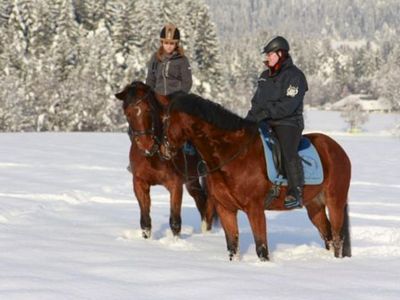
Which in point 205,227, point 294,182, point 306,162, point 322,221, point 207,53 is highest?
point 207,53

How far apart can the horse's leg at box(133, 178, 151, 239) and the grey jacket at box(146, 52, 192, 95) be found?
4.45 ft

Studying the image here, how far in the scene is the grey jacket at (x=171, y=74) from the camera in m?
8.21

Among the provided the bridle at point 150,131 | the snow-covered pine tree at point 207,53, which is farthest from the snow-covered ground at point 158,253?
the snow-covered pine tree at point 207,53

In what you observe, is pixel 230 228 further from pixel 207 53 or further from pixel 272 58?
pixel 207 53

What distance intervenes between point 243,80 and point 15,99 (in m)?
79.0

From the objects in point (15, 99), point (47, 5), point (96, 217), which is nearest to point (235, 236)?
point (96, 217)

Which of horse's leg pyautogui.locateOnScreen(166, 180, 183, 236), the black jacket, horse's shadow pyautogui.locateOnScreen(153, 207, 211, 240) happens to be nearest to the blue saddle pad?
the black jacket

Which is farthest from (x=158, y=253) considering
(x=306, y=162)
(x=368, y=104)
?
(x=368, y=104)

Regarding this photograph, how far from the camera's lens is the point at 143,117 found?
680 centimetres

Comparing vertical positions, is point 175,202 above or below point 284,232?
above

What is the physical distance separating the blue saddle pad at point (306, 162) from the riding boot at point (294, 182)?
9 cm

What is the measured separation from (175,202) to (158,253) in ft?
3.55

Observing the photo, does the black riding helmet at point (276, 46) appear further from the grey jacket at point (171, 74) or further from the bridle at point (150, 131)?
the grey jacket at point (171, 74)

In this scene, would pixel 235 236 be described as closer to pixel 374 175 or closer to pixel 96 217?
pixel 96 217
